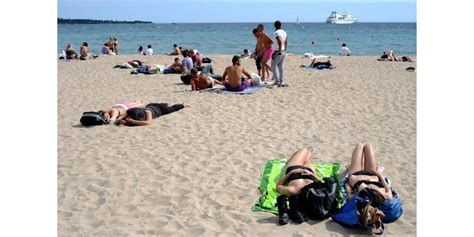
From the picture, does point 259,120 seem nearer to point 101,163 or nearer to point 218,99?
point 218,99

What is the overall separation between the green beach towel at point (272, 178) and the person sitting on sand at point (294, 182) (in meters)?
0.17

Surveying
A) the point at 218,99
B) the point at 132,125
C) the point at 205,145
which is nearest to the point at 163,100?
the point at 218,99

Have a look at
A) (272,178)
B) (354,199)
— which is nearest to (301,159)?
(272,178)

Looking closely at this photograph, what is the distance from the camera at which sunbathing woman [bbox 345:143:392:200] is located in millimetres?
4254

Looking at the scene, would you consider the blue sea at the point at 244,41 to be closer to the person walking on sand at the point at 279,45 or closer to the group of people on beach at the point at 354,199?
the person walking on sand at the point at 279,45

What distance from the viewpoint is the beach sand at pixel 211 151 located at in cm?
413

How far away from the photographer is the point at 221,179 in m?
5.07

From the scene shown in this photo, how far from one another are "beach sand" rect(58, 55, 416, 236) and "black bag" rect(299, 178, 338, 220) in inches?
3.6

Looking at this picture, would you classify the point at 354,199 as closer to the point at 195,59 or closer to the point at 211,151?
the point at 211,151

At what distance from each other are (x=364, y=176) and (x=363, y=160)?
0.58 meters

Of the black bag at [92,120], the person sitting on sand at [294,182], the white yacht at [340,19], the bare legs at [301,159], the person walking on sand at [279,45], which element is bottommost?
the person sitting on sand at [294,182]

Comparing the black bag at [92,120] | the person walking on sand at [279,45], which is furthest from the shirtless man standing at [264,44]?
the black bag at [92,120]

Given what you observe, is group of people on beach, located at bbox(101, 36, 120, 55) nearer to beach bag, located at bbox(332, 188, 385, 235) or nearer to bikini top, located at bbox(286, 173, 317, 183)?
bikini top, located at bbox(286, 173, 317, 183)

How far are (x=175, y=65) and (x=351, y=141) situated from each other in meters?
8.88
